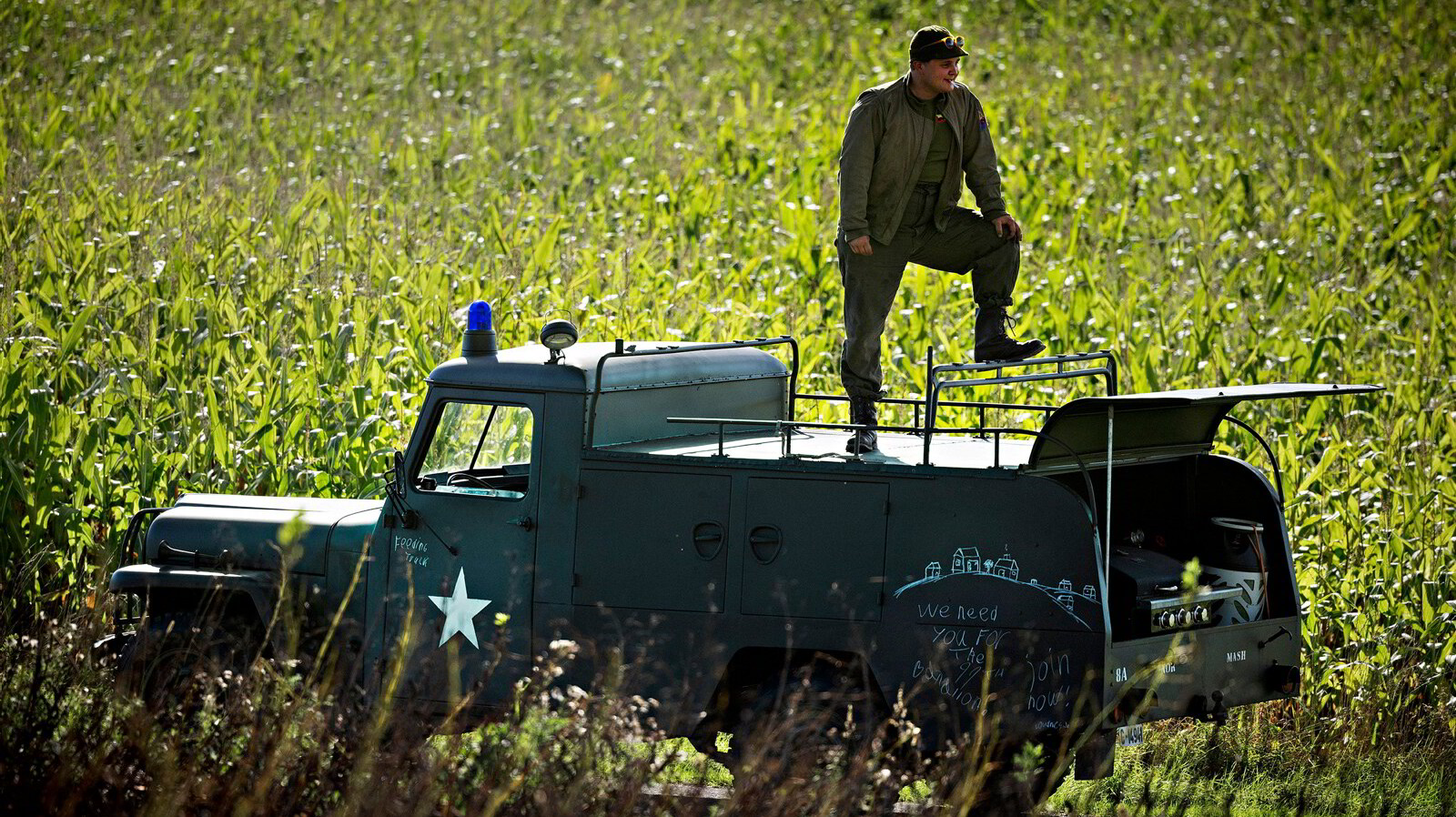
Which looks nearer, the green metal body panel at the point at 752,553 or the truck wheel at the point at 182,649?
the green metal body panel at the point at 752,553

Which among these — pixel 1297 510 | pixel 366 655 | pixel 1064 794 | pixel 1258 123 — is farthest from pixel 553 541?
pixel 1258 123

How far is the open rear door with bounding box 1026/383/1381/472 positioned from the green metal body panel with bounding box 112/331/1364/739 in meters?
0.01

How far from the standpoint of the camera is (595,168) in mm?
18844

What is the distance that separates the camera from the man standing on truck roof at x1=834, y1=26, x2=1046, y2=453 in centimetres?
756

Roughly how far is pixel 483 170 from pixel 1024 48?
1060 centimetres

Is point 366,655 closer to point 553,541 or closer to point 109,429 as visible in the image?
point 553,541

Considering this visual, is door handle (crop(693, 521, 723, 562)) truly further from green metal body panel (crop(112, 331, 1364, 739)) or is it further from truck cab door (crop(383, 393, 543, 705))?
truck cab door (crop(383, 393, 543, 705))

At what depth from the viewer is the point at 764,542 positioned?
21.4 ft

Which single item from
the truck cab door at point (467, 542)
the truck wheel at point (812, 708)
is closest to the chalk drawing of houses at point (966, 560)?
the truck wheel at point (812, 708)

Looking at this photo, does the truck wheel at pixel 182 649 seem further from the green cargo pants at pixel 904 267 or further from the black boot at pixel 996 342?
the black boot at pixel 996 342

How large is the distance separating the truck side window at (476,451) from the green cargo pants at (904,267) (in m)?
1.77

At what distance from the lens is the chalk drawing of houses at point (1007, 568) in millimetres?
6242

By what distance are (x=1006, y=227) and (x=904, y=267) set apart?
1.89ft

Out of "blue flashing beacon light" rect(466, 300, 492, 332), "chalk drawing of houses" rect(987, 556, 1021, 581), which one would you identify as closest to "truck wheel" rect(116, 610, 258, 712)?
"blue flashing beacon light" rect(466, 300, 492, 332)
